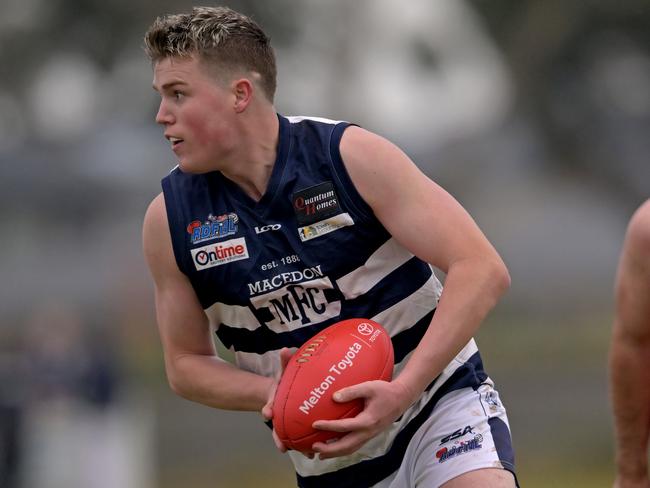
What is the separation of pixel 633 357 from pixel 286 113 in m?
16.6

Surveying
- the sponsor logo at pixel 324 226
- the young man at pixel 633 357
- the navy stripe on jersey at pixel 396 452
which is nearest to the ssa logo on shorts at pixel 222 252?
the sponsor logo at pixel 324 226

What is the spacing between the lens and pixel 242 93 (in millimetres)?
5078

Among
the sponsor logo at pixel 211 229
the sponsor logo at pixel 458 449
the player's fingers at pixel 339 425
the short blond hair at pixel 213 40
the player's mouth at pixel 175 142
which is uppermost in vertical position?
the short blond hair at pixel 213 40

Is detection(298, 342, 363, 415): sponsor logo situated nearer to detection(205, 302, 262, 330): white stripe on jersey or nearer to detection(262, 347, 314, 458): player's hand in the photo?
detection(262, 347, 314, 458): player's hand

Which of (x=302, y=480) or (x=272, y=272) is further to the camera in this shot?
(x=302, y=480)

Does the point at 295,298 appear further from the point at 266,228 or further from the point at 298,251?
the point at 266,228

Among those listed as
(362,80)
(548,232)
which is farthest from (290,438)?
(548,232)

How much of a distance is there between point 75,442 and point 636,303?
8.75m

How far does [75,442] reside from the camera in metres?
12.4

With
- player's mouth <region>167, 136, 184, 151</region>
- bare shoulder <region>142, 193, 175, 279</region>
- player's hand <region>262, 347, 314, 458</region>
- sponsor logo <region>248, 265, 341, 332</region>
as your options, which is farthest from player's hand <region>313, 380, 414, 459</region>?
player's mouth <region>167, 136, 184, 151</region>

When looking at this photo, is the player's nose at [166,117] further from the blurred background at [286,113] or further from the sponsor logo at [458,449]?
the blurred background at [286,113]

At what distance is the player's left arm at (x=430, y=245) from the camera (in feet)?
15.5

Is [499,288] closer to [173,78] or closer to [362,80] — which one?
[173,78]

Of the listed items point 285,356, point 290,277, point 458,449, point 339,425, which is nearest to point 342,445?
point 339,425
